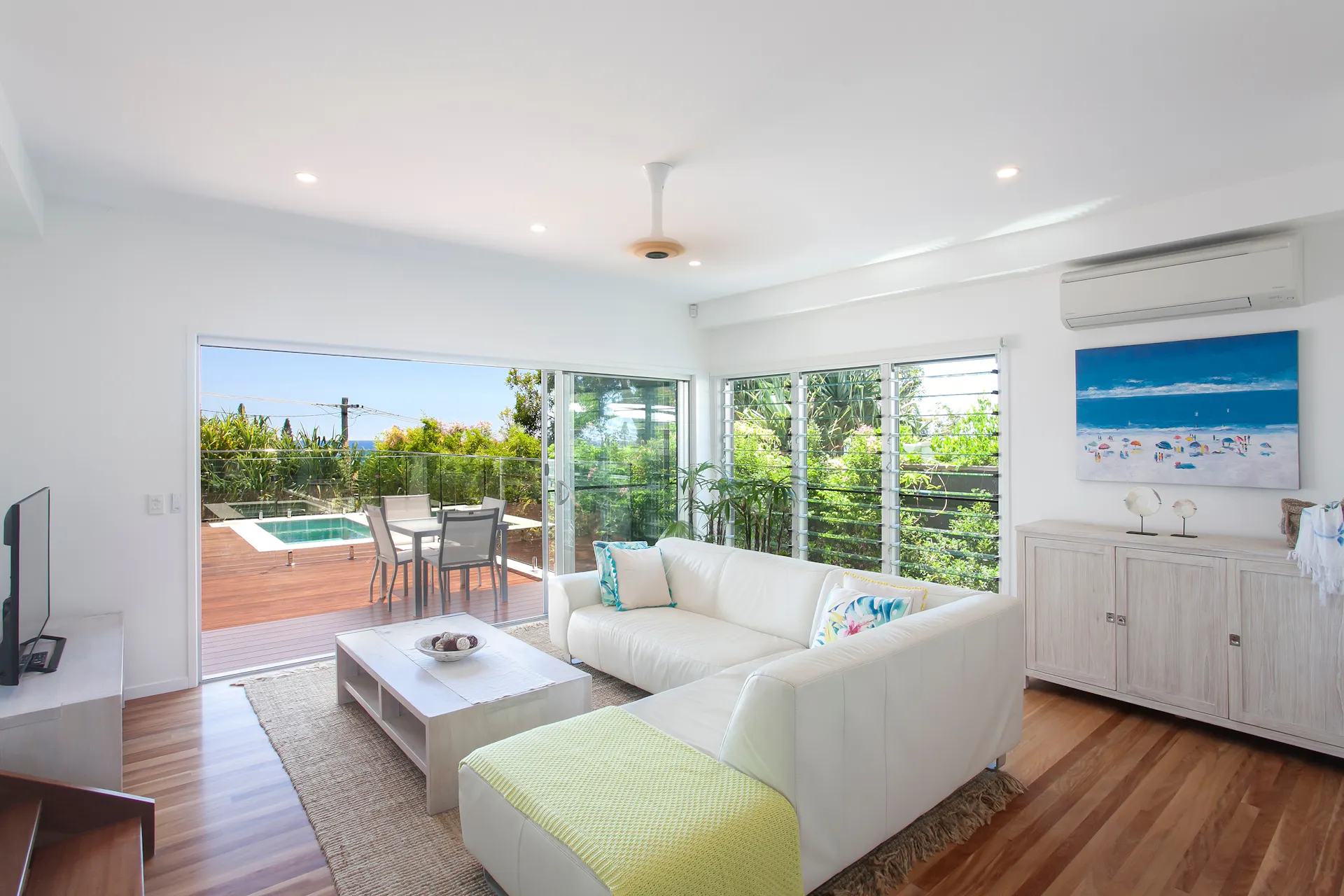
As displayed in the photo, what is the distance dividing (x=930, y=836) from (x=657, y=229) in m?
2.65

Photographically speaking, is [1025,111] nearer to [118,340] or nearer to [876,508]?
[876,508]

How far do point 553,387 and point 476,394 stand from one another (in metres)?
0.64

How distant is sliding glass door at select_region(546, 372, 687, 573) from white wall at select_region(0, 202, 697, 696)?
4.38 ft

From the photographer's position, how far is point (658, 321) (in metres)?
5.68

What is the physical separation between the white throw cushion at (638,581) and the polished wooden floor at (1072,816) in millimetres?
1755

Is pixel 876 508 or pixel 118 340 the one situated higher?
pixel 118 340

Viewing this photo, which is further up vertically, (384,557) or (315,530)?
(315,530)

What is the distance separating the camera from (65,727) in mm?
2264

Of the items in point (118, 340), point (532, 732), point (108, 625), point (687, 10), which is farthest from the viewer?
point (118, 340)

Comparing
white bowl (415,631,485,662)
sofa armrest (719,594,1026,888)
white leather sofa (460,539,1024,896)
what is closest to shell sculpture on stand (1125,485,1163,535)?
white leather sofa (460,539,1024,896)

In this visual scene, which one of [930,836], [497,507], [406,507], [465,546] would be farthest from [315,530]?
[930,836]

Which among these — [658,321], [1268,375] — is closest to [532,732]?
[1268,375]

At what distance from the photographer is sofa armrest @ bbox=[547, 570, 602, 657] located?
387cm

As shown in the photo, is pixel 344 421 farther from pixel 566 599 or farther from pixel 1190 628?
pixel 1190 628
